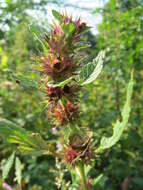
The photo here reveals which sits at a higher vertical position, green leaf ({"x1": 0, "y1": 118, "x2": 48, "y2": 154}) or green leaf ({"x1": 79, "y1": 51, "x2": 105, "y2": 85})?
green leaf ({"x1": 79, "y1": 51, "x2": 105, "y2": 85})

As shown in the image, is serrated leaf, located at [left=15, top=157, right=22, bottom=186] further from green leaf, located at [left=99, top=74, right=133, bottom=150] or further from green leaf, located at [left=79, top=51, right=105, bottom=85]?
green leaf, located at [left=79, top=51, right=105, bottom=85]

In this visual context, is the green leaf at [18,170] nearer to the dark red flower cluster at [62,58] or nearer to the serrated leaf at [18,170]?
the serrated leaf at [18,170]

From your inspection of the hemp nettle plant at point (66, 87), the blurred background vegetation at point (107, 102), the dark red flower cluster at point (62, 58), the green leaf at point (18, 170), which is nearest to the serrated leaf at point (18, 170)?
the green leaf at point (18, 170)

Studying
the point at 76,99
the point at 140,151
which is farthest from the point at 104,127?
the point at 76,99

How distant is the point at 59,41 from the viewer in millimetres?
771

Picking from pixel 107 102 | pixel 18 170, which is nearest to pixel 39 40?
pixel 18 170

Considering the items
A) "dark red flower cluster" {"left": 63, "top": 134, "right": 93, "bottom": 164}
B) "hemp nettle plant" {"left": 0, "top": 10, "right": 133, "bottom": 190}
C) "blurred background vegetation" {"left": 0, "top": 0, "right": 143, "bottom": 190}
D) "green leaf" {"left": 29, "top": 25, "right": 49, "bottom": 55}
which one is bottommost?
"blurred background vegetation" {"left": 0, "top": 0, "right": 143, "bottom": 190}

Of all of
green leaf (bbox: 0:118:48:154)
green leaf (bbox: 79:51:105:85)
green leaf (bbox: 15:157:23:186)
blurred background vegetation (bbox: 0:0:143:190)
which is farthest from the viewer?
blurred background vegetation (bbox: 0:0:143:190)

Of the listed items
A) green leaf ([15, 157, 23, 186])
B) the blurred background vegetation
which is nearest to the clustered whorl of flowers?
green leaf ([15, 157, 23, 186])

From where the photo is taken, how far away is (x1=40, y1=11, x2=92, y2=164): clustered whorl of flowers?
2.54 feet

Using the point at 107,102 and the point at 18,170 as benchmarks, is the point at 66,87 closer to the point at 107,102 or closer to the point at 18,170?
the point at 18,170

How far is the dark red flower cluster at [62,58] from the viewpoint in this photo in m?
0.77

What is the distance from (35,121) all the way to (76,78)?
2186 millimetres

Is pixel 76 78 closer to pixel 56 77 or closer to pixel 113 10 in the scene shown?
pixel 56 77
